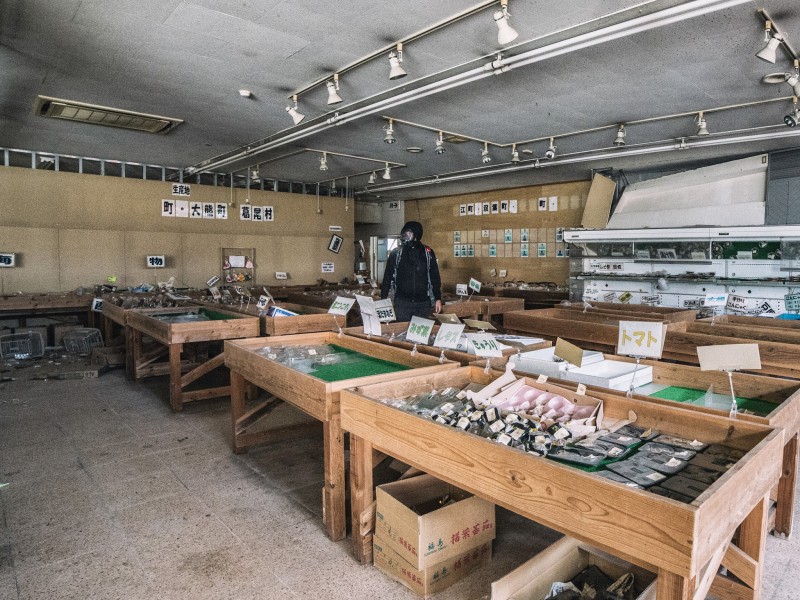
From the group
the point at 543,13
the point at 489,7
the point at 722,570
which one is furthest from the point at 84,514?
the point at 543,13

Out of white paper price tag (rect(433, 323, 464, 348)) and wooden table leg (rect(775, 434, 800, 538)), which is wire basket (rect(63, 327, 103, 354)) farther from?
wooden table leg (rect(775, 434, 800, 538))

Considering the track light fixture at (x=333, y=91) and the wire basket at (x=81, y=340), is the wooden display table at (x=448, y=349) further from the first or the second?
the wire basket at (x=81, y=340)

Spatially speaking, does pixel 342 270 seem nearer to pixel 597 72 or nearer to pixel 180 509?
pixel 597 72

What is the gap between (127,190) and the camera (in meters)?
8.85

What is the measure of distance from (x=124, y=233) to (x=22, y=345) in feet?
7.84

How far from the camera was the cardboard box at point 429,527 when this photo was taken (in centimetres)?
215

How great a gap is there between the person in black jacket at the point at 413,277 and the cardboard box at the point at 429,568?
3152 mm

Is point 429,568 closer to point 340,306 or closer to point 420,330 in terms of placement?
point 420,330

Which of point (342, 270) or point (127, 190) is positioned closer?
point (127, 190)

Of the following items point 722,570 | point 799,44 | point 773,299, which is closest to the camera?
point 722,570

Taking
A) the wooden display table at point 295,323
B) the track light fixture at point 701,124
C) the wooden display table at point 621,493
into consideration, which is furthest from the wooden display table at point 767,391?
the track light fixture at point 701,124

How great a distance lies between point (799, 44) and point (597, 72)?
137 cm

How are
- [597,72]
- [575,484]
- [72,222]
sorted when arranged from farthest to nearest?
1. [72,222]
2. [597,72]
3. [575,484]

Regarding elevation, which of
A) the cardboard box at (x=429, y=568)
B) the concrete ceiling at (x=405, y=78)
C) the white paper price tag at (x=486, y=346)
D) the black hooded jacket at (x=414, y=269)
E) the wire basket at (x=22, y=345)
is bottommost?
the cardboard box at (x=429, y=568)
